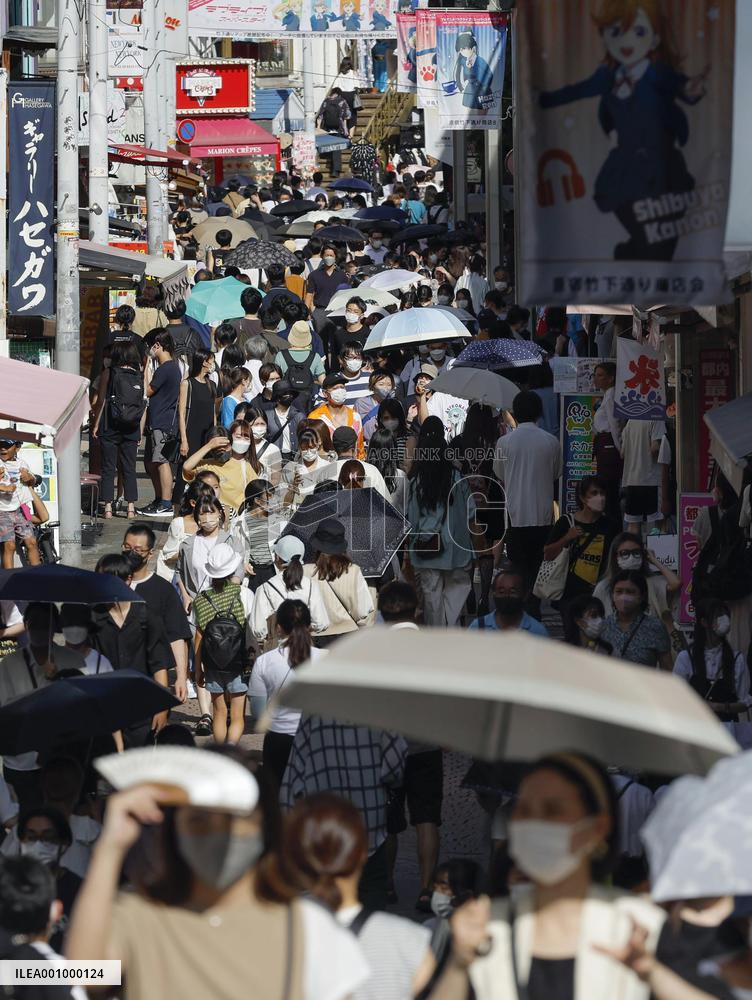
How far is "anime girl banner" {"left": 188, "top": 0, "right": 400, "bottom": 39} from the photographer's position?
34.7 m

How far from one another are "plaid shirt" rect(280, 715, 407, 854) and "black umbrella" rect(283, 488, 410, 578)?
183 inches

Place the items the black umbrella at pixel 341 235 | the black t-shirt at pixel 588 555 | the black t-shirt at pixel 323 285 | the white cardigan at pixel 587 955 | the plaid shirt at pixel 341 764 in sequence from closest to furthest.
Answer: the white cardigan at pixel 587 955 → the plaid shirt at pixel 341 764 → the black t-shirt at pixel 588 555 → the black t-shirt at pixel 323 285 → the black umbrella at pixel 341 235

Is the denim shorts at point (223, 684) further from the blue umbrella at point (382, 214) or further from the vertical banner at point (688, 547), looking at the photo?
the blue umbrella at point (382, 214)

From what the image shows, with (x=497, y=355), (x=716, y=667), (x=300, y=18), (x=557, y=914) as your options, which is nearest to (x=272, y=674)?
(x=716, y=667)

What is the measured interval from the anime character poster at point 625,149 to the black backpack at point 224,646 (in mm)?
4624

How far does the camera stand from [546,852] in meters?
3.99

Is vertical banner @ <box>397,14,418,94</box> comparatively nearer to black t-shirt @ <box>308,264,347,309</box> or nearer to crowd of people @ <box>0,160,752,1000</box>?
crowd of people @ <box>0,160,752,1000</box>

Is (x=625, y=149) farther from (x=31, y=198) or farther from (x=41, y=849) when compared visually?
(x=31, y=198)

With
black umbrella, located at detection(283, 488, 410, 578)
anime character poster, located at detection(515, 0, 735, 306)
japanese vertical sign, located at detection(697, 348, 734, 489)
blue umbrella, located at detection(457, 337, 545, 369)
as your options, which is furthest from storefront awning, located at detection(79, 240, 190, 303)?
anime character poster, located at detection(515, 0, 735, 306)

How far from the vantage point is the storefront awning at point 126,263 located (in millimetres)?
18797

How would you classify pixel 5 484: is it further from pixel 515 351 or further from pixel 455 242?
pixel 455 242

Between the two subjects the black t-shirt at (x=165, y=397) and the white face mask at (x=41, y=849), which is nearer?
the white face mask at (x=41, y=849)

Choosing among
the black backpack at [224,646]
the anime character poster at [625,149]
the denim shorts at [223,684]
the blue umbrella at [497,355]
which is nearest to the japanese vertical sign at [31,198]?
the blue umbrella at [497,355]

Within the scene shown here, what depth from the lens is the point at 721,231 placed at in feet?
21.6
